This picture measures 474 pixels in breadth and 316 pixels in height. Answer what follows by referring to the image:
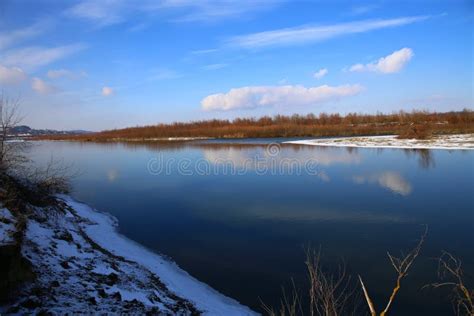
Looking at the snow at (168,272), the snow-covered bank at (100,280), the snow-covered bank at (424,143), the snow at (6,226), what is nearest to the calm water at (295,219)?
the snow at (168,272)

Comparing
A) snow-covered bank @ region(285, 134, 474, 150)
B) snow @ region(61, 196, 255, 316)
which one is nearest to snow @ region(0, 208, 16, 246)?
snow @ region(61, 196, 255, 316)

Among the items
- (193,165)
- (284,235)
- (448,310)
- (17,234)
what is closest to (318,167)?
(193,165)

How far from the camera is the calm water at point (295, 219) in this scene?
5192 mm

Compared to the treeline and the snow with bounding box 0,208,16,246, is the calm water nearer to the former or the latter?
the snow with bounding box 0,208,16,246

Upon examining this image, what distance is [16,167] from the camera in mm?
7992

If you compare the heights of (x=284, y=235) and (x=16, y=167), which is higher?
(x=16, y=167)

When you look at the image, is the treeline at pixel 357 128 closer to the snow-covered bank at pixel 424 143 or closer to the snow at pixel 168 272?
the snow-covered bank at pixel 424 143

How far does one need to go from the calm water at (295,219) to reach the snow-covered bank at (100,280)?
0.37 meters

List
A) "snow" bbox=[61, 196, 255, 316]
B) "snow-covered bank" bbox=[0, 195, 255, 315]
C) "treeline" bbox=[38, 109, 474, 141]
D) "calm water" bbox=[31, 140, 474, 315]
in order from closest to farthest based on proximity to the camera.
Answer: "snow-covered bank" bbox=[0, 195, 255, 315], "snow" bbox=[61, 196, 255, 316], "calm water" bbox=[31, 140, 474, 315], "treeline" bbox=[38, 109, 474, 141]

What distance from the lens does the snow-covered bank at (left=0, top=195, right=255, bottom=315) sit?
12.0ft

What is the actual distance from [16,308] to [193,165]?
15.3 metres

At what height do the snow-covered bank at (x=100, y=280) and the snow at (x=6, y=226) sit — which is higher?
the snow at (x=6, y=226)

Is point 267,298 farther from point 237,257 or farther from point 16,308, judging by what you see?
point 16,308

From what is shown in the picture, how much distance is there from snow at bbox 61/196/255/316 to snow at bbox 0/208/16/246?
177 centimetres
